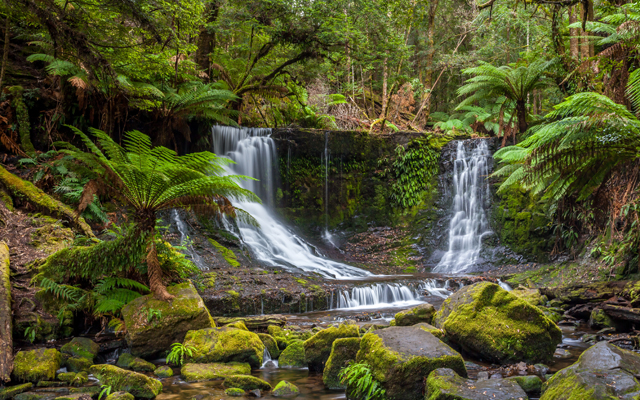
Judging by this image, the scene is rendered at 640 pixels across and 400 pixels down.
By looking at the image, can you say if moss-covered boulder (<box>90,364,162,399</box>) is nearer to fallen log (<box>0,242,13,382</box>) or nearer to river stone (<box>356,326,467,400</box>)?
fallen log (<box>0,242,13,382</box>)

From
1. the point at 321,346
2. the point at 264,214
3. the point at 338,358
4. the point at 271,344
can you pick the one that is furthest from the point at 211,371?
the point at 264,214

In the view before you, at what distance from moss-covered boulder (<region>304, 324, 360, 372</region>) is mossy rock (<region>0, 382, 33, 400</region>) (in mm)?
2425

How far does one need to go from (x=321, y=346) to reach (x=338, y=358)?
1.34 ft

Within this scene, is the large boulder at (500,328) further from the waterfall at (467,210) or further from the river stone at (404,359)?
the waterfall at (467,210)

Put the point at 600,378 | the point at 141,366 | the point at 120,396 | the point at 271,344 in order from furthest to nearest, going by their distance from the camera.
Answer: the point at 271,344 → the point at 141,366 → the point at 120,396 → the point at 600,378

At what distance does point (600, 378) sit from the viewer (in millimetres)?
2650

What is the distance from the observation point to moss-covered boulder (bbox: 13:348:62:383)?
11.5 feet

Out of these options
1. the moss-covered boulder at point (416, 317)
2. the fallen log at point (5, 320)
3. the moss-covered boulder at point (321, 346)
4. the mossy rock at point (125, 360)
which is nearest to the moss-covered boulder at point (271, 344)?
the moss-covered boulder at point (321, 346)

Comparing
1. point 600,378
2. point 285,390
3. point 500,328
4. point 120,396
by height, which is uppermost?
point 600,378

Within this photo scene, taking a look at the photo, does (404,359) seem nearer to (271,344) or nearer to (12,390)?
(271,344)

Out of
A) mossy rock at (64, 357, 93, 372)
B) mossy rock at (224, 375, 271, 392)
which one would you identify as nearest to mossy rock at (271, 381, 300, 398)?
mossy rock at (224, 375, 271, 392)

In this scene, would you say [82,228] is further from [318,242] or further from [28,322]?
[318,242]

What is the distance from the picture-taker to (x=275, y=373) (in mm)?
4188

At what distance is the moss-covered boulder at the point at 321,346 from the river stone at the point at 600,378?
6.34 ft
